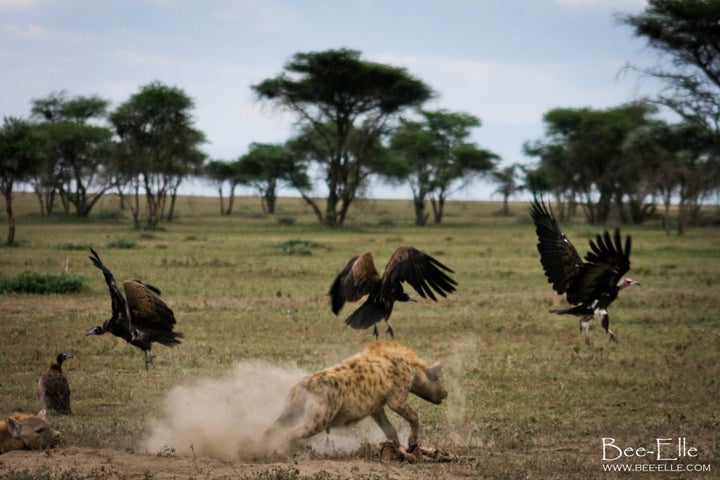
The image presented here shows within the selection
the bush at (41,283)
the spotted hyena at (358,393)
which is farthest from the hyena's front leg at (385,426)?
the bush at (41,283)

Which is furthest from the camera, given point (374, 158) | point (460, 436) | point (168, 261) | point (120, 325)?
point (374, 158)

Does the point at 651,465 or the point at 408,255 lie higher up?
the point at 408,255

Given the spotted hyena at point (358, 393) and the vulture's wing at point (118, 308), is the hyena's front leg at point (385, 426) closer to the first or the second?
the spotted hyena at point (358, 393)

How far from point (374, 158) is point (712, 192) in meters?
23.7

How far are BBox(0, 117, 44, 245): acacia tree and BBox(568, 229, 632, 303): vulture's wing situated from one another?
90.0 ft

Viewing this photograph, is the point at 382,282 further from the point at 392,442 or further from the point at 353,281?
the point at 392,442

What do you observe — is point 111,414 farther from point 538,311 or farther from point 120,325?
point 538,311

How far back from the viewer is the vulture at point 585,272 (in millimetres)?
8688

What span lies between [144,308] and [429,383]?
3.36 m

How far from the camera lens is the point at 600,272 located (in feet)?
29.3

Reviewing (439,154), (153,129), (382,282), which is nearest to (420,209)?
(439,154)

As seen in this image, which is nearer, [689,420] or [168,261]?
[689,420]

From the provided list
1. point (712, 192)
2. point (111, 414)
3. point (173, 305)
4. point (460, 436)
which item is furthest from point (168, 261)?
point (712, 192)

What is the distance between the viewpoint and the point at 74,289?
18.2m
